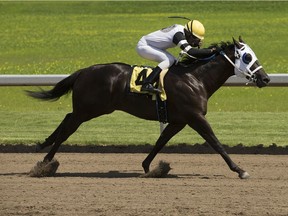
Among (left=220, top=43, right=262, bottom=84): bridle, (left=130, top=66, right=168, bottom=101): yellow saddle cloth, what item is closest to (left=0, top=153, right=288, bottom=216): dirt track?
(left=130, top=66, right=168, bottom=101): yellow saddle cloth

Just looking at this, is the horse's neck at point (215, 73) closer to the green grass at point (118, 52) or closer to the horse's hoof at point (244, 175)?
the horse's hoof at point (244, 175)

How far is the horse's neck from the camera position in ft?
42.4

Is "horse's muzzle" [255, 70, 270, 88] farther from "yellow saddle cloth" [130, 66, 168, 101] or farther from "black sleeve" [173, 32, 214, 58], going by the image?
"yellow saddle cloth" [130, 66, 168, 101]

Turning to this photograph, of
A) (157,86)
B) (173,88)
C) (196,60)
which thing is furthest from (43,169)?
(196,60)

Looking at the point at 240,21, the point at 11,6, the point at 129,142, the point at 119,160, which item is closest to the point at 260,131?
the point at 129,142

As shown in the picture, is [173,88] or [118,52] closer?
[173,88]

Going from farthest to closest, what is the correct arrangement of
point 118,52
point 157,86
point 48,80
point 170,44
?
point 118,52
point 48,80
point 170,44
point 157,86

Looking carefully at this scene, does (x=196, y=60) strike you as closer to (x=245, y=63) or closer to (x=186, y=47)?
(x=186, y=47)

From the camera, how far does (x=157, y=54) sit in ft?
43.0

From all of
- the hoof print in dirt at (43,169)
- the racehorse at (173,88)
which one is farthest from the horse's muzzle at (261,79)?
the hoof print in dirt at (43,169)

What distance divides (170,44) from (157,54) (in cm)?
21

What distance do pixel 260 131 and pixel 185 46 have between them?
5266mm

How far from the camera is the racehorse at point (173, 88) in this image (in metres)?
12.8

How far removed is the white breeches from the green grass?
10.9 feet
